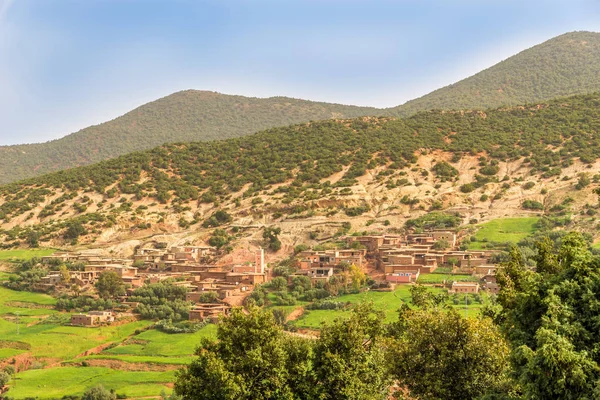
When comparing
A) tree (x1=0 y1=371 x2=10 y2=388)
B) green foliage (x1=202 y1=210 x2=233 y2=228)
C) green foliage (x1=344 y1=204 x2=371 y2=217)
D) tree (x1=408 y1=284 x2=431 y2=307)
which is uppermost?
green foliage (x1=344 y1=204 x2=371 y2=217)

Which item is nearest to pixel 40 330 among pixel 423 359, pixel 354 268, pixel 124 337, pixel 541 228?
pixel 124 337

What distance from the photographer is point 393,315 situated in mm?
35781

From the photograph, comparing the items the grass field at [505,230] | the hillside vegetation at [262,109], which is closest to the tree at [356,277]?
the grass field at [505,230]

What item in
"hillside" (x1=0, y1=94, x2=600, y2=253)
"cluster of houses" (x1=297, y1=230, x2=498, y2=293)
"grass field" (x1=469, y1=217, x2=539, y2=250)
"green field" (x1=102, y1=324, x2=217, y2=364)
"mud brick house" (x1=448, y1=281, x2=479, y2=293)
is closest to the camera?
"green field" (x1=102, y1=324, x2=217, y2=364)

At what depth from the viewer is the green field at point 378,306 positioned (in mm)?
36131

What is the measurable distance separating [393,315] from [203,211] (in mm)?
40396

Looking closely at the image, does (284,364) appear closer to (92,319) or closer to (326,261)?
(92,319)

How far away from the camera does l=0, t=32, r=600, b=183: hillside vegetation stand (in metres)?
128

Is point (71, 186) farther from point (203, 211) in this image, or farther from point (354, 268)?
point (354, 268)

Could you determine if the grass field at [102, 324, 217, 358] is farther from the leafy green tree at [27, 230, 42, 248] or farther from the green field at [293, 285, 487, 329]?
the leafy green tree at [27, 230, 42, 248]

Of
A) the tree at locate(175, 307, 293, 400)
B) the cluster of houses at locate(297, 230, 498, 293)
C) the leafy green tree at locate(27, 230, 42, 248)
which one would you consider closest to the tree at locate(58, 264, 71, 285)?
the leafy green tree at locate(27, 230, 42, 248)

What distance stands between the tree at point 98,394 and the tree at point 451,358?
16.5m

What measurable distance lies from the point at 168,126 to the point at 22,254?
101 metres

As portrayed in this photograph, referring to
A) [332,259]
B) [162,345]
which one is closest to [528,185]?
[332,259]
